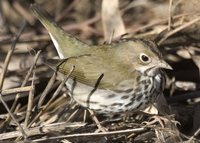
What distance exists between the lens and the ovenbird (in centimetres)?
366

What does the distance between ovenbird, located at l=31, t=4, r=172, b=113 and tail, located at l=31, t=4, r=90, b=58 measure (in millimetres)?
37

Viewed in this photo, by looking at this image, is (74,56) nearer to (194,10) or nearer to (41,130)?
(41,130)

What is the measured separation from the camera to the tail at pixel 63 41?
4191 millimetres

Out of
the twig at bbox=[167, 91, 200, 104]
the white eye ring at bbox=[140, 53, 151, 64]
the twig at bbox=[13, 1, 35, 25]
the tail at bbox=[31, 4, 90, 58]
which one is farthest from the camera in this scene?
the twig at bbox=[13, 1, 35, 25]

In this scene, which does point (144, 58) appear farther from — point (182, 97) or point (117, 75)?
point (182, 97)

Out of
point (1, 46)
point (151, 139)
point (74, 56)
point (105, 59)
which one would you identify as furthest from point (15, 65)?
point (151, 139)

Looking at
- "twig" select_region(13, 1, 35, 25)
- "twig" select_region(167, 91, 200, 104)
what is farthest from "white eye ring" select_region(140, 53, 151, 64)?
"twig" select_region(13, 1, 35, 25)

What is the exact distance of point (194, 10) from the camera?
477cm

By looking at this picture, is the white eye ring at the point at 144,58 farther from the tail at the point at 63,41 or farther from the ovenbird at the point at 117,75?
the tail at the point at 63,41

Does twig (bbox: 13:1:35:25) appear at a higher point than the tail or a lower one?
higher

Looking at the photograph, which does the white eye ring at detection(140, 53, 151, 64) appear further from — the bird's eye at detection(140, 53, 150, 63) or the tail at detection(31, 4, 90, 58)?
the tail at detection(31, 4, 90, 58)

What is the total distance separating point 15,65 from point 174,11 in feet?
8.07

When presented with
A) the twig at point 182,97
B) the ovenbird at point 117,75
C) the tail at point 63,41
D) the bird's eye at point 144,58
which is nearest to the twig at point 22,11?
the tail at point 63,41

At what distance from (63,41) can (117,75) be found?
92 cm
